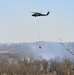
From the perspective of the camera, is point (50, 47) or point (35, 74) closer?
point (35, 74)

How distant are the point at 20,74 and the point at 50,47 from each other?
129026 mm

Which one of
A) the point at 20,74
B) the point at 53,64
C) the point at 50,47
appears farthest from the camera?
the point at 50,47

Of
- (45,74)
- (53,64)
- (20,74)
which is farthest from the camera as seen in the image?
(53,64)

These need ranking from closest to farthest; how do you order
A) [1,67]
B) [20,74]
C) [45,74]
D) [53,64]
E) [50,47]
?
1. [20,74]
2. [1,67]
3. [45,74]
4. [53,64]
5. [50,47]

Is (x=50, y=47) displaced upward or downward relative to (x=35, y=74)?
upward

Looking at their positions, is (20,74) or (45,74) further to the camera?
(45,74)

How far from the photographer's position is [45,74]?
188ft

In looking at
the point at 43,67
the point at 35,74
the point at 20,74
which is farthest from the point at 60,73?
the point at 43,67

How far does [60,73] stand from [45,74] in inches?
240

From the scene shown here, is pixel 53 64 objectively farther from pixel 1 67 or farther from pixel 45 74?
pixel 1 67

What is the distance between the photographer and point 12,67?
5031 centimetres

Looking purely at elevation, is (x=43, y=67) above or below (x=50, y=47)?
below

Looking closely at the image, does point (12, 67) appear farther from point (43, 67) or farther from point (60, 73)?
point (43, 67)

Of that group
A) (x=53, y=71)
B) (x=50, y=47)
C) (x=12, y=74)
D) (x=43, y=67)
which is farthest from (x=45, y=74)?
(x=50, y=47)
